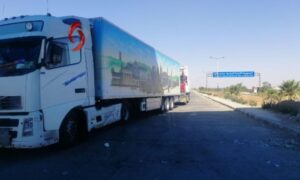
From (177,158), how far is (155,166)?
0.93 meters

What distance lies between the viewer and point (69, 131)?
9000mm

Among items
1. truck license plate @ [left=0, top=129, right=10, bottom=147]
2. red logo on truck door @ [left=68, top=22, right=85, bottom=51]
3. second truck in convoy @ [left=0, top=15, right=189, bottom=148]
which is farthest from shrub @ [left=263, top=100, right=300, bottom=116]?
truck license plate @ [left=0, top=129, right=10, bottom=147]

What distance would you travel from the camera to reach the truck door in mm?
8102

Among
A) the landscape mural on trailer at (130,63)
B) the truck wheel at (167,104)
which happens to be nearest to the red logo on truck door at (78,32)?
the landscape mural on trailer at (130,63)

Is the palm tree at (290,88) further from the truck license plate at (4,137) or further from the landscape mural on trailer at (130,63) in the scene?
the truck license plate at (4,137)

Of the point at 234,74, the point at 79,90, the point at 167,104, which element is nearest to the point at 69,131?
the point at 79,90

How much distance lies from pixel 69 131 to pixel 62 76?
1.47 m

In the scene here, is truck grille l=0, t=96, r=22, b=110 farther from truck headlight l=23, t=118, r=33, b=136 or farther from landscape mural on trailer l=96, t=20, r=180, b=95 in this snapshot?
landscape mural on trailer l=96, t=20, r=180, b=95

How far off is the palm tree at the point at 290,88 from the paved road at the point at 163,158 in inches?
1216

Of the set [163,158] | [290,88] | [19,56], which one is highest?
[19,56]

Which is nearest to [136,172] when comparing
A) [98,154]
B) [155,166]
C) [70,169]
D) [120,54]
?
[155,166]

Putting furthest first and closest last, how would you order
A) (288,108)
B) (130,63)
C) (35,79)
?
(288,108) → (130,63) → (35,79)

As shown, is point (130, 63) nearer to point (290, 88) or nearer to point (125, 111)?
point (125, 111)

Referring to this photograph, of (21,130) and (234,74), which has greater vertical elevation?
(234,74)
